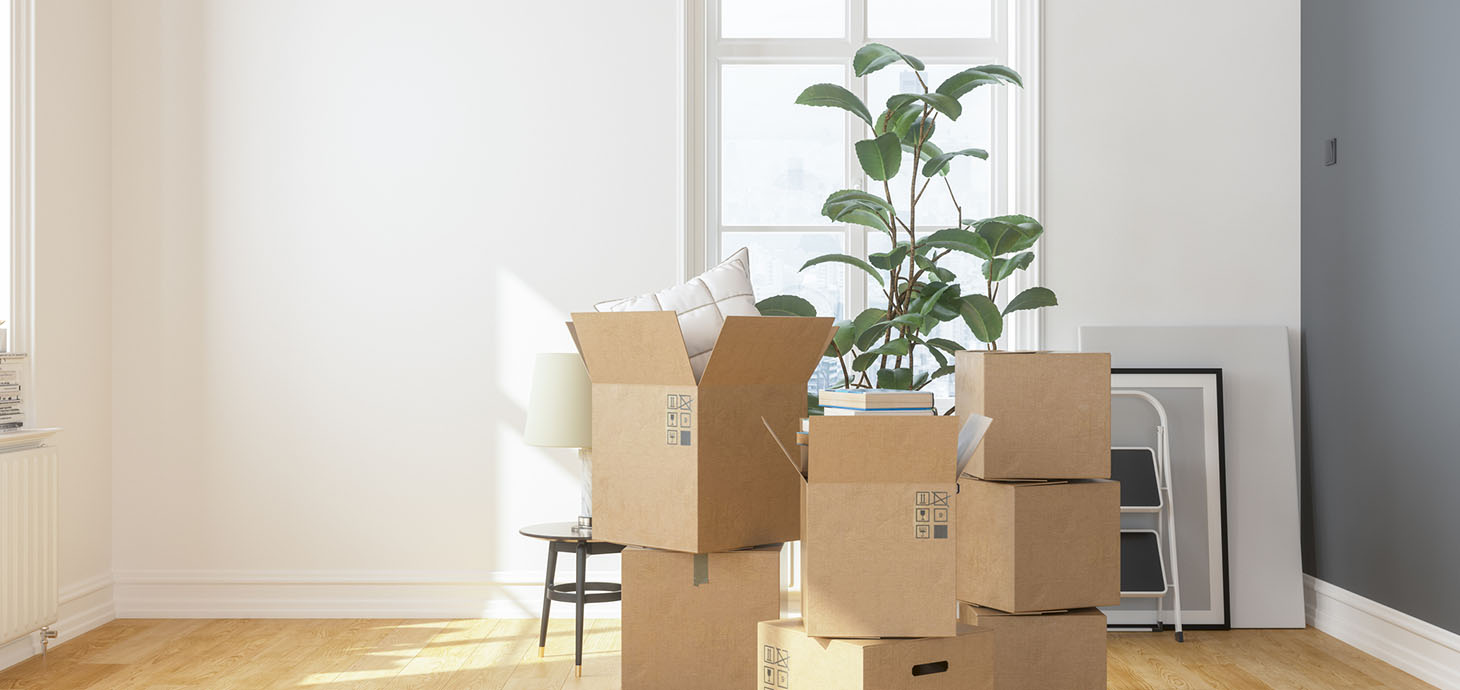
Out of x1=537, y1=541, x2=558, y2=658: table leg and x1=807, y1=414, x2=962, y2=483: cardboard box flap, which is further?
x1=537, y1=541, x2=558, y2=658: table leg

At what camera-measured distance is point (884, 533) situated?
1914 millimetres

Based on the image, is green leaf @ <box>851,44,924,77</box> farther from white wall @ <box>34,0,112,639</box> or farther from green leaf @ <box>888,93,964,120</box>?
white wall @ <box>34,0,112,639</box>

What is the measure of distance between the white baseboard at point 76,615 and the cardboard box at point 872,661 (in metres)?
2.42

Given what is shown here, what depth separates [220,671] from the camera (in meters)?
3.06

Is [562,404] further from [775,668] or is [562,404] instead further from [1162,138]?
[1162,138]

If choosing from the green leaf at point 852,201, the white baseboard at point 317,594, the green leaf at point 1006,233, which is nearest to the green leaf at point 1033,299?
the green leaf at point 1006,233

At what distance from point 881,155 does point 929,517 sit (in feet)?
4.74

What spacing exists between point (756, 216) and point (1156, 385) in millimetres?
1525

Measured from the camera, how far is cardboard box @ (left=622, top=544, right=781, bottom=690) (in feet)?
7.19

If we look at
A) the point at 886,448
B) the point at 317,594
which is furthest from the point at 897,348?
the point at 317,594

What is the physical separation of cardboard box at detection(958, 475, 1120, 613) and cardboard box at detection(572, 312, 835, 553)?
0.50 meters

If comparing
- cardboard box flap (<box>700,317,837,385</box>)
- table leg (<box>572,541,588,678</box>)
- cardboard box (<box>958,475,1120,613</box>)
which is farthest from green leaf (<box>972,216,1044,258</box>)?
table leg (<box>572,541,588,678</box>)

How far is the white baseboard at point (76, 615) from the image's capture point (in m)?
3.15

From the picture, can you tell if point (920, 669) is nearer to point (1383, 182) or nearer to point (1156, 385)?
point (1156, 385)
